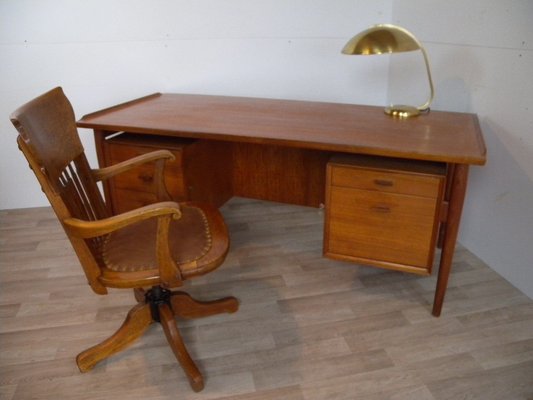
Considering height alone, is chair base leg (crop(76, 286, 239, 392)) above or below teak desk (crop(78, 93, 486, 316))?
below

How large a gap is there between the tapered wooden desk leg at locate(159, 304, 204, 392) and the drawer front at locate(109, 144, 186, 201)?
61 cm

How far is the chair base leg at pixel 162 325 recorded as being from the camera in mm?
1443

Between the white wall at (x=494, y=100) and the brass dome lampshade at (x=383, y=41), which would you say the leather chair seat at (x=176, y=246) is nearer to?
the brass dome lampshade at (x=383, y=41)

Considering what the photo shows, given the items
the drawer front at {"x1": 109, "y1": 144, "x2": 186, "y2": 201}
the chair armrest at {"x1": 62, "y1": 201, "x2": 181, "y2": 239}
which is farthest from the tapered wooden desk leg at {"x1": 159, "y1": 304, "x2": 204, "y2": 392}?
the drawer front at {"x1": 109, "y1": 144, "x2": 186, "y2": 201}

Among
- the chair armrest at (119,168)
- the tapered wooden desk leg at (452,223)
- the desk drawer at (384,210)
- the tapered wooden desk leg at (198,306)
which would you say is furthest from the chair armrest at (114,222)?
the tapered wooden desk leg at (452,223)

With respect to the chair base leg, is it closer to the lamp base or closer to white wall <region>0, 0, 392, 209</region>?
the lamp base

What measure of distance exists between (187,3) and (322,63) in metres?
0.84

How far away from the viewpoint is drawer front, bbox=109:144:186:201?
6.37ft

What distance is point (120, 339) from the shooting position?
1512 mm

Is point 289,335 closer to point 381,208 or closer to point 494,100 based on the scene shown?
point 381,208

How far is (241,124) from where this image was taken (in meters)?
1.82

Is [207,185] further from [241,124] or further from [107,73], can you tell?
[107,73]

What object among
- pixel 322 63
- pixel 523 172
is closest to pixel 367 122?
pixel 523 172

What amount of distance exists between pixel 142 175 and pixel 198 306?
0.68 metres
